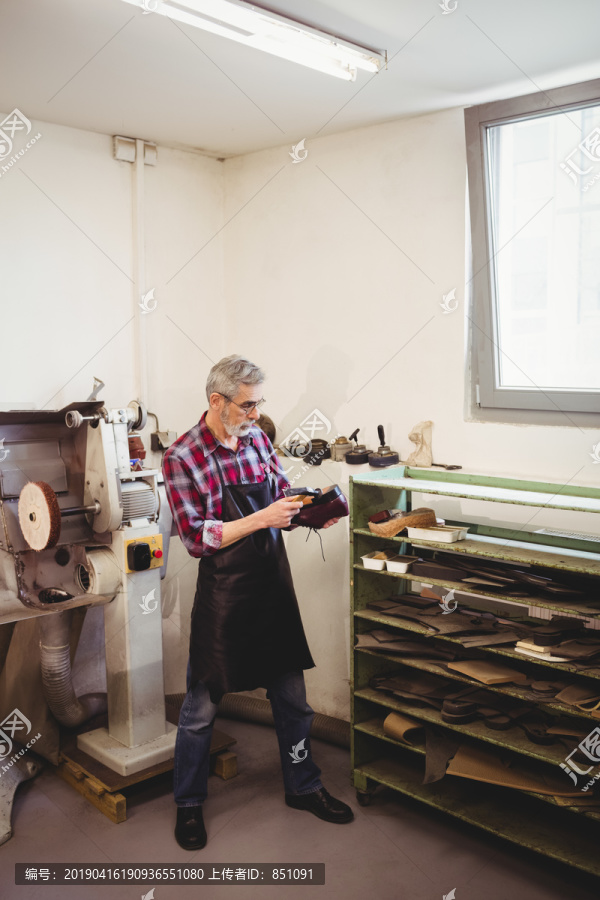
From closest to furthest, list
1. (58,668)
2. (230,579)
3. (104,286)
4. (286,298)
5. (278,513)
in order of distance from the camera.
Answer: (278,513)
(230,579)
(58,668)
(104,286)
(286,298)

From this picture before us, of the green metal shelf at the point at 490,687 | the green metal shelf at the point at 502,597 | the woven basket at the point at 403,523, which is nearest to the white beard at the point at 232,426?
the woven basket at the point at 403,523

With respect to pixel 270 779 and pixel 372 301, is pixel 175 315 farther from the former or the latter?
pixel 270 779

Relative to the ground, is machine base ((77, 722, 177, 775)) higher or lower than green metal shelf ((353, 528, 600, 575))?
lower

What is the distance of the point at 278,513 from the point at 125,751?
1.31m

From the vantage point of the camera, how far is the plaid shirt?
258 centimetres

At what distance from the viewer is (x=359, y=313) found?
3.57 m

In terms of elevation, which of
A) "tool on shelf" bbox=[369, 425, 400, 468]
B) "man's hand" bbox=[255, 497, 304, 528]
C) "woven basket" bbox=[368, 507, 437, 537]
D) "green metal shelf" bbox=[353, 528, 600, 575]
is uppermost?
"tool on shelf" bbox=[369, 425, 400, 468]

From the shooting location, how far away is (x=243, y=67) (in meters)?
2.77

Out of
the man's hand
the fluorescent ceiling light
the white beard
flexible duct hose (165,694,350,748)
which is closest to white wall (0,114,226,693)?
flexible duct hose (165,694,350,748)

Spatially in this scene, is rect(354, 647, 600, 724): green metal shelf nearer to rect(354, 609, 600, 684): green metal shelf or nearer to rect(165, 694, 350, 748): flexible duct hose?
rect(354, 609, 600, 684): green metal shelf

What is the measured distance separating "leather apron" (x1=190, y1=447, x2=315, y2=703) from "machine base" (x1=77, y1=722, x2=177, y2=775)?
0.54 m

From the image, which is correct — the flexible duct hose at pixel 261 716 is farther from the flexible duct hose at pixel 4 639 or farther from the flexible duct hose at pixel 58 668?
the flexible duct hose at pixel 4 639

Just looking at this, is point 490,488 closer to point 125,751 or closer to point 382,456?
point 382,456

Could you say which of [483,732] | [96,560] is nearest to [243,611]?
[96,560]
